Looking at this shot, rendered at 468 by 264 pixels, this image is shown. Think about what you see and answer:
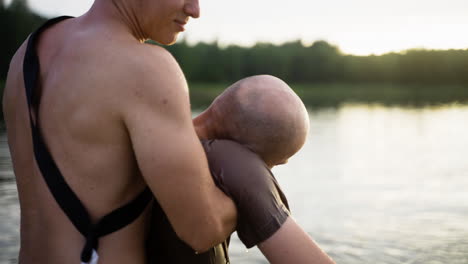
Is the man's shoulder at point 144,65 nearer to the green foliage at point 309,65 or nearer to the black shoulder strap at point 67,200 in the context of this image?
the black shoulder strap at point 67,200

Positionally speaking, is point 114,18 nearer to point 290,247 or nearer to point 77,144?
point 77,144

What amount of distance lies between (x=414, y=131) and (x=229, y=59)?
46.1 metres

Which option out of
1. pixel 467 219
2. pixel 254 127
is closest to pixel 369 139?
pixel 467 219

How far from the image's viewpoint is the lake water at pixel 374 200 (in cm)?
531

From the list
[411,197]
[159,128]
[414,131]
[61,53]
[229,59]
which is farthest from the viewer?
[229,59]

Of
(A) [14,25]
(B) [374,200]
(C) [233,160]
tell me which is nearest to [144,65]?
(C) [233,160]

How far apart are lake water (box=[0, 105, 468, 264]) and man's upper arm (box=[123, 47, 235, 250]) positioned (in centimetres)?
338

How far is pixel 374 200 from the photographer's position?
7.95 meters

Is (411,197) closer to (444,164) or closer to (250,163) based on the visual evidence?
(444,164)

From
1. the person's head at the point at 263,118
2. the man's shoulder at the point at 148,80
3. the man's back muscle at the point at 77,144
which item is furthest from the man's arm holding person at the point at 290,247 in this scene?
the man's shoulder at the point at 148,80

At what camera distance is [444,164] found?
11281 millimetres

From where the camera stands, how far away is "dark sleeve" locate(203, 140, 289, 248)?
184cm

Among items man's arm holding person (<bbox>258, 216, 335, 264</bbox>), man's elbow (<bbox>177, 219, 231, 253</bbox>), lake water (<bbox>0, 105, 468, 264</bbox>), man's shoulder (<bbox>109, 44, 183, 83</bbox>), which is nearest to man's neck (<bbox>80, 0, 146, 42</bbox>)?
man's shoulder (<bbox>109, 44, 183, 83</bbox>)

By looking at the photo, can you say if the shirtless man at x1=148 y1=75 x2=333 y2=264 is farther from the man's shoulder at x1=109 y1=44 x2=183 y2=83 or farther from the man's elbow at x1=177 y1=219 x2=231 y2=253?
the man's shoulder at x1=109 y1=44 x2=183 y2=83
